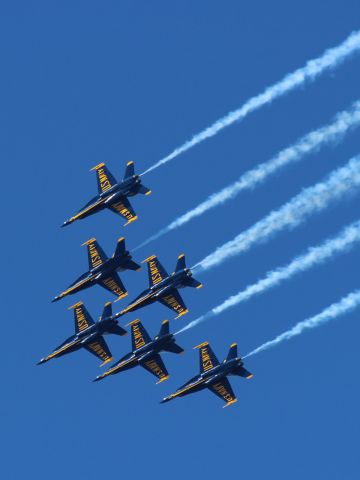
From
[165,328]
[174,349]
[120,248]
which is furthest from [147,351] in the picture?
[120,248]

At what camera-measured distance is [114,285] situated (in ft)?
502

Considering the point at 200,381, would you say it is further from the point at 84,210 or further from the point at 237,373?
the point at 84,210

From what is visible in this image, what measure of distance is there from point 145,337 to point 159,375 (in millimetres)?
2451

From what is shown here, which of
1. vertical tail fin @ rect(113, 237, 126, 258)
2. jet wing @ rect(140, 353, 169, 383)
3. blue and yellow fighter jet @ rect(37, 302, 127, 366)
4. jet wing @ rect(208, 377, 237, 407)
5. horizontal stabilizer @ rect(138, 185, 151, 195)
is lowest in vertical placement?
jet wing @ rect(208, 377, 237, 407)

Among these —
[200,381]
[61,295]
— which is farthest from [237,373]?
[61,295]

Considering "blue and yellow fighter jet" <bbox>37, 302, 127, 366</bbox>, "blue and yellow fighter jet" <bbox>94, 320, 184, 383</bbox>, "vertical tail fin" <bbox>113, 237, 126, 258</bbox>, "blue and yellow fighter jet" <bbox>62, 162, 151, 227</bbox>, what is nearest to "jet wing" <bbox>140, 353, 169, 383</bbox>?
"blue and yellow fighter jet" <bbox>94, 320, 184, 383</bbox>

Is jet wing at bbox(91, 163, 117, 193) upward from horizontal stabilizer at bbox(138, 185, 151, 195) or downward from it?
upward

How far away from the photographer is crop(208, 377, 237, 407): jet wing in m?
151

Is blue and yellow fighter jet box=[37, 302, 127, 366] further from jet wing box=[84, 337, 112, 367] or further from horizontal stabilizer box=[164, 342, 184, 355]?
horizontal stabilizer box=[164, 342, 184, 355]

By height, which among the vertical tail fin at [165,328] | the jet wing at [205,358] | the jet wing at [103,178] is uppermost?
the jet wing at [103,178]

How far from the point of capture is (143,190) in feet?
490

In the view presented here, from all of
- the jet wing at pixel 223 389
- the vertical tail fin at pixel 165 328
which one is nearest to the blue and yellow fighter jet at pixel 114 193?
the vertical tail fin at pixel 165 328

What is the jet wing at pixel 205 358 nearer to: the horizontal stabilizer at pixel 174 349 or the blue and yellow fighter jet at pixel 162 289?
the horizontal stabilizer at pixel 174 349

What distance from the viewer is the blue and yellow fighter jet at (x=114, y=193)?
490 ft
